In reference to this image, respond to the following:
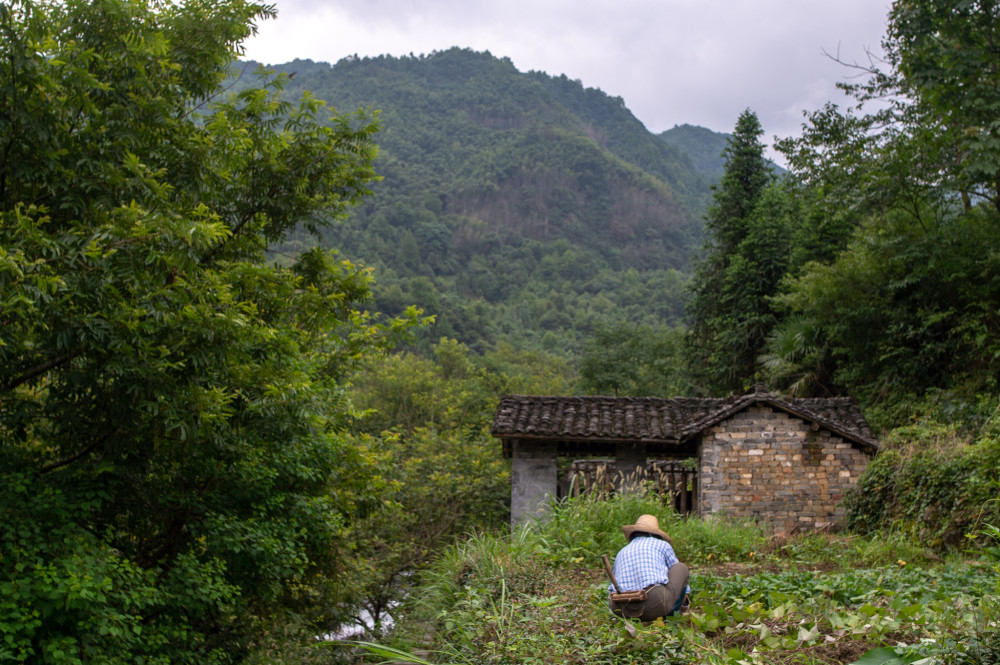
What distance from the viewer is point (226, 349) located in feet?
22.3

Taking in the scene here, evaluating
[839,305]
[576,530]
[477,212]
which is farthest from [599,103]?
[576,530]

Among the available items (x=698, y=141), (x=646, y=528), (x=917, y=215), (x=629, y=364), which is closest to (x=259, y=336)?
(x=646, y=528)

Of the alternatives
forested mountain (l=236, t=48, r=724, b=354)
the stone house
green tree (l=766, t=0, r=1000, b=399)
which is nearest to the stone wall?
the stone house

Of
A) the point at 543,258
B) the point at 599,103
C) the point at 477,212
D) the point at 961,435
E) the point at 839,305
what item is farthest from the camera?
the point at 599,103

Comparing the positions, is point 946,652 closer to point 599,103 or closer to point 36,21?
point 36,21

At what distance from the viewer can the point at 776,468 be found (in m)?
13.6

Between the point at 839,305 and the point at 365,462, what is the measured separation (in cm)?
1221

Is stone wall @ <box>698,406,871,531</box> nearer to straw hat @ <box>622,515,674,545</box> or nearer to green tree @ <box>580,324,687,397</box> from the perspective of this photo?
A: straw hat @ <box>622,515,674,545</box>

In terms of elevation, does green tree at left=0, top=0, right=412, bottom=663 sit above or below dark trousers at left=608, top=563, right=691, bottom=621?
above

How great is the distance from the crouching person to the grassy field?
145 millimetres

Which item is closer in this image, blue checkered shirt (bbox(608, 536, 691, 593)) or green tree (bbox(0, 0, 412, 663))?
green tree (bbox(0, 0, 412, 663))

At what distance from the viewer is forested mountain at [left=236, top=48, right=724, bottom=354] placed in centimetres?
7869

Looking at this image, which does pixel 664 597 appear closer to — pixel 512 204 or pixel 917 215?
pixel 917 215

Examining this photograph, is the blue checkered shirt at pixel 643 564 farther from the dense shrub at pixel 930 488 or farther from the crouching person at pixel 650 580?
the dense shrub at pixel 930 488
